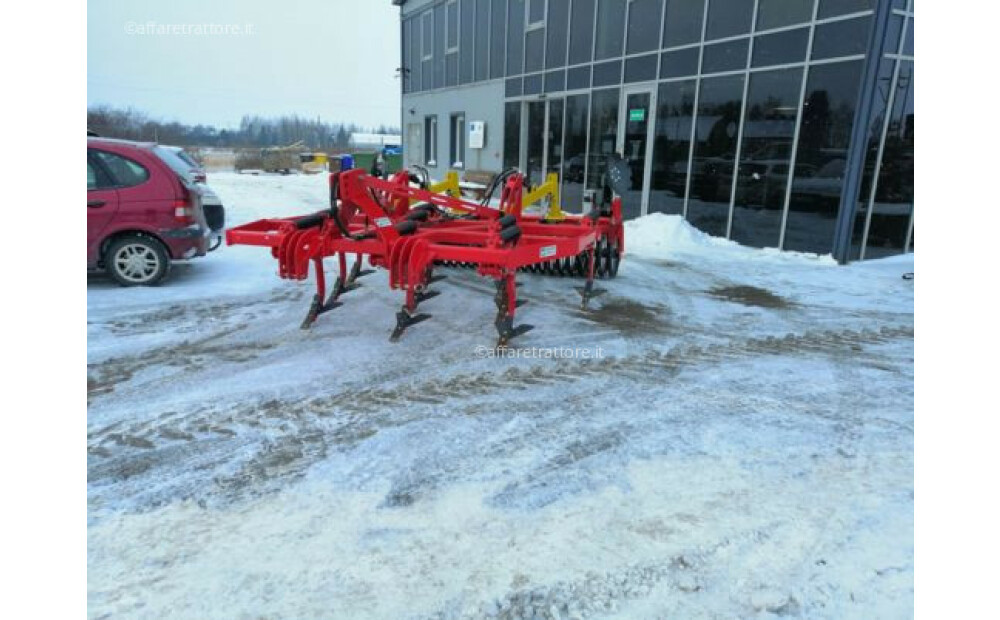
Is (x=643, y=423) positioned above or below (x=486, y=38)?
below

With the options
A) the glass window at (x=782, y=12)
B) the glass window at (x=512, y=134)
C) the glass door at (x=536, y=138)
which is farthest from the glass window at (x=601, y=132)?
the glass window at (x=782, y=12)

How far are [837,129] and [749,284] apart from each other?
322 centimetres

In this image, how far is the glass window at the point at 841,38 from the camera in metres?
8.52

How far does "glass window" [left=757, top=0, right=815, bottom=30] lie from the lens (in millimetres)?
9234

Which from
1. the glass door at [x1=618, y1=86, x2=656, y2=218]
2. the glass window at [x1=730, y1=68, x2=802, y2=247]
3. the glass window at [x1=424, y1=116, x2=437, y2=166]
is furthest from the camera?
the glass window at [x1=424, y1=116, x2=437, y2=166]

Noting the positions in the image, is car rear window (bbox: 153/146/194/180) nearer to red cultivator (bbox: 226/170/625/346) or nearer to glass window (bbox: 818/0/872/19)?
red cultivator (bbox: 226/170/625/346)

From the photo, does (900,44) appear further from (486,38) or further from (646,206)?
(486,38)

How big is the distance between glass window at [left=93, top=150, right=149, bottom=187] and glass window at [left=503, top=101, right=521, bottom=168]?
11.0 m

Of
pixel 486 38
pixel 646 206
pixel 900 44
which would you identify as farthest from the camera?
pixel 486 38

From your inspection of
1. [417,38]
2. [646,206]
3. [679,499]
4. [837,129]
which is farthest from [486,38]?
[679,499]

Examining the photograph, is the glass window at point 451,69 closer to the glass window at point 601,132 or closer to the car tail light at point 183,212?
the glass window at point 601,132

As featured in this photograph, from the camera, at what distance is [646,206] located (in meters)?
12.4

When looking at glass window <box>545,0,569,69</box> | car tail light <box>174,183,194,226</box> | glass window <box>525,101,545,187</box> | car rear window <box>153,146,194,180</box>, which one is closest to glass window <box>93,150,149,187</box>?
car rear window <box>153,146,194,180</box>

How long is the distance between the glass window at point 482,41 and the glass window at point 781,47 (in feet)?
31.1
